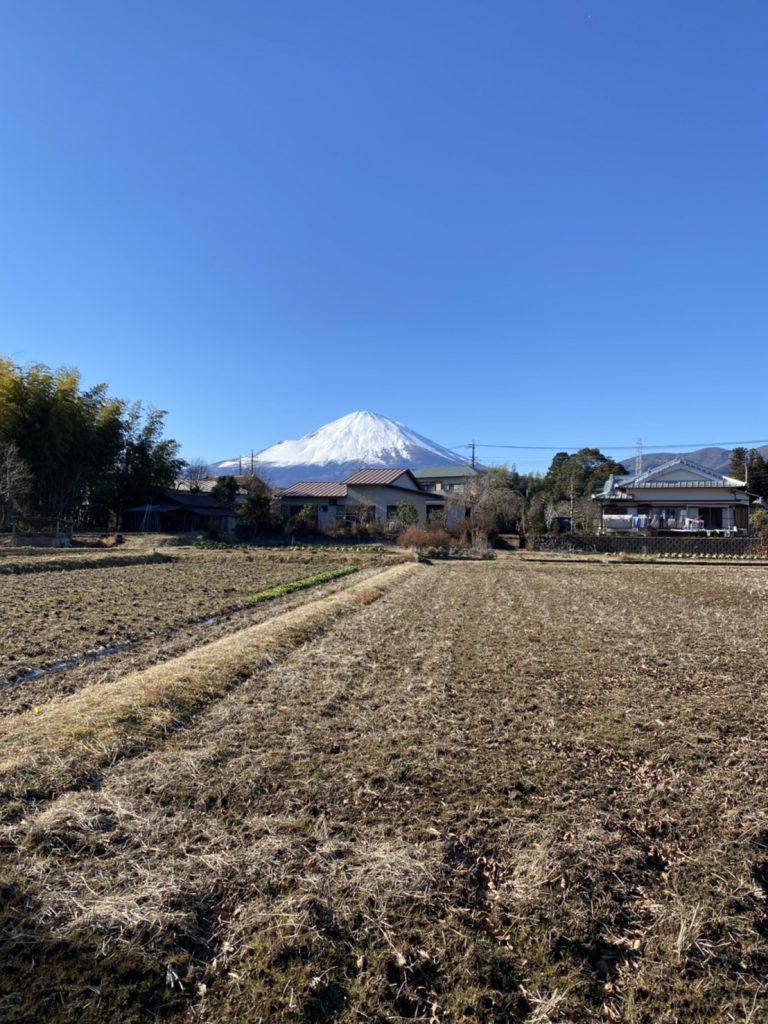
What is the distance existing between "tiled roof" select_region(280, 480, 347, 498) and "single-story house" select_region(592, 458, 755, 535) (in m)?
16.2

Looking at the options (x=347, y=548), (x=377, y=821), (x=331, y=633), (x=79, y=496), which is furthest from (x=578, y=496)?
(x=377, y=821)

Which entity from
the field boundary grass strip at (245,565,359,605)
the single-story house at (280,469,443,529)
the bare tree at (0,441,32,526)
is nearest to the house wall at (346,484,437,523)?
the single-story house at (280,469,443,529)

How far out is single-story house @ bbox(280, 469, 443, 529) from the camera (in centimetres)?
3706

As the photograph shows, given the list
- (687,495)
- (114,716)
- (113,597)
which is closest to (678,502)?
(687,495)

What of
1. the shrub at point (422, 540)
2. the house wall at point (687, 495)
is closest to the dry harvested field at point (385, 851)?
the shrub at point (422, 540)

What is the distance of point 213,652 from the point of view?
641 centimetres

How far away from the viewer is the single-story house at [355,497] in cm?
3706

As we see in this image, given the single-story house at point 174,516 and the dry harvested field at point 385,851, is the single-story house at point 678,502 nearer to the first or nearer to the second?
the single-story house at point 174,516

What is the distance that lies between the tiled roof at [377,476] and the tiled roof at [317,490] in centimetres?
93

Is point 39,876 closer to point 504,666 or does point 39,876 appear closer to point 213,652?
point 213,652

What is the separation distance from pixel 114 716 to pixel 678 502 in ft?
113

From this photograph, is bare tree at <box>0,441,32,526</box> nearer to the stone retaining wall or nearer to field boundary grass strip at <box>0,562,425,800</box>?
field boundary grass strip at <box>0,562,425,800</box>

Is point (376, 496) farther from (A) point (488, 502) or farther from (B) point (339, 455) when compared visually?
(B) point (339, 455)

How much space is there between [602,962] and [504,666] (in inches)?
161
